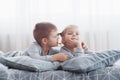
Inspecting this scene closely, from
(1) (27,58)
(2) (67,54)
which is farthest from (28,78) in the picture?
(2) (67,54)

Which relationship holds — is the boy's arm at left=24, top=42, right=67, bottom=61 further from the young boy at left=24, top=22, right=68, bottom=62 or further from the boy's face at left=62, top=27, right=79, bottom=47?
the boy's face at left=62, top=27, right=79, bottom=47

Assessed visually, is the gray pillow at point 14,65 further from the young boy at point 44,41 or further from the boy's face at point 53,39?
the boy's face at point 53,39

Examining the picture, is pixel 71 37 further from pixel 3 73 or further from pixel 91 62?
pixel 3 73

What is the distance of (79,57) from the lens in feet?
5.10

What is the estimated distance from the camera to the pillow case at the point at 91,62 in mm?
1505

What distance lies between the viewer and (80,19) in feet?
8.51

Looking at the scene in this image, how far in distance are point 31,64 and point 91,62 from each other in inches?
12.6

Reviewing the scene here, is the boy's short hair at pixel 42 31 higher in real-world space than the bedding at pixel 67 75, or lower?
higher

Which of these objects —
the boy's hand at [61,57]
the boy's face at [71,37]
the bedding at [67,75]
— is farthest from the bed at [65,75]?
the boy's face at [71,37]

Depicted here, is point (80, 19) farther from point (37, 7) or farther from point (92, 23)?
point (37, 7)

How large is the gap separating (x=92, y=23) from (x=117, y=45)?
1.00 feet

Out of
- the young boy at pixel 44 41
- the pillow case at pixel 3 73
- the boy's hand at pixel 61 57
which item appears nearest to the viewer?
the pillow case at pixel 3 73

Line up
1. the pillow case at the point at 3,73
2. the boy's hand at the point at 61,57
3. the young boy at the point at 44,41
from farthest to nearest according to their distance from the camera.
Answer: the young boy at the point at 44,41, the boy's hand at the point at 61,57, the pillow case at the point at 3,73

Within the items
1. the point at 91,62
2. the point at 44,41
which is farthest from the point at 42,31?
the point at 91,62
